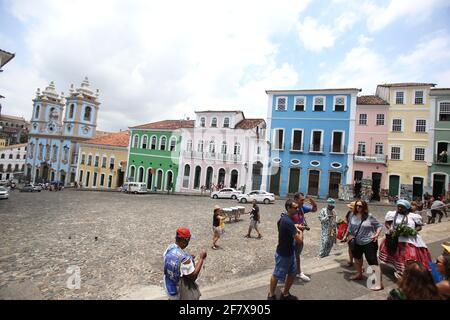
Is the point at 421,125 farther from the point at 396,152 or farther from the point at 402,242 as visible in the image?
the point at 402,242

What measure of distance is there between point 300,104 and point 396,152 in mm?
10297

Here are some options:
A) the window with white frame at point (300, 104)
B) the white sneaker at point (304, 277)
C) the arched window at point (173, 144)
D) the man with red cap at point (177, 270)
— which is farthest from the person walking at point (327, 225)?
the arched window at point (173, 144)

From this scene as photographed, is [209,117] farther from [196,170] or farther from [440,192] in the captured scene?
[440,192]

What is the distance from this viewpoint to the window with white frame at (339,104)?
25234 mm

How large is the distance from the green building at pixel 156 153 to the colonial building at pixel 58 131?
700 inches

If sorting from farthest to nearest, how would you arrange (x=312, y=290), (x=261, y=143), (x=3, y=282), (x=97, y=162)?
(x=97, y=162) → (x=261, y=143) → (x=3, y=282) → (x=312, y=290)

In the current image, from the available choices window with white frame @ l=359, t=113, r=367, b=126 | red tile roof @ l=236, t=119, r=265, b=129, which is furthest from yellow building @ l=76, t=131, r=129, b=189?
window with white frame @ l=359, t=113, r=367, b=126

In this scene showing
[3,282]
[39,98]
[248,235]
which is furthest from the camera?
[39,98]

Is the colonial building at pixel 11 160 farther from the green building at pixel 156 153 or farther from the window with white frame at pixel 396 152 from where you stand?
the window with white frame at pixel 396 152

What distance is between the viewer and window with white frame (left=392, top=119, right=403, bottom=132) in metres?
24.0

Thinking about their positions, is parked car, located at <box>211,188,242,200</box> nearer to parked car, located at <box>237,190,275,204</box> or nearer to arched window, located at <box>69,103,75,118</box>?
parked car, located at <box>237,190,275,204</box>
